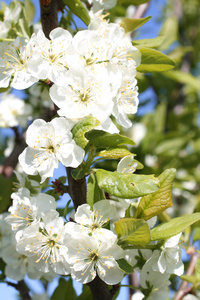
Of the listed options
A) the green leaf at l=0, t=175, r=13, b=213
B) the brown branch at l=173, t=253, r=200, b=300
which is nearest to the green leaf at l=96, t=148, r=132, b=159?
the green leaf at l=0, t=175, r=13, b=213

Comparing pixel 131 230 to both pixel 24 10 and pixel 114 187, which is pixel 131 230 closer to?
pixel 114 187

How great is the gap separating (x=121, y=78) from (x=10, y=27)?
1.73ft

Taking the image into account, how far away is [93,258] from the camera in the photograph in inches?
46.5

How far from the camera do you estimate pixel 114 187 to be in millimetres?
1104

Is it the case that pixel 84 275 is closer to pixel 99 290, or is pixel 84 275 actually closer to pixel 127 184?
pixel 99 290

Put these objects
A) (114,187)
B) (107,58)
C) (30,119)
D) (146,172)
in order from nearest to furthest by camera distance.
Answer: (114,187)
(107,58)
(146,172)
(30,119)

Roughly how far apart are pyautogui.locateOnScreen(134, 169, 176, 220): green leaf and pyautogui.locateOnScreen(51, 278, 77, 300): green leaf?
22.7 inches

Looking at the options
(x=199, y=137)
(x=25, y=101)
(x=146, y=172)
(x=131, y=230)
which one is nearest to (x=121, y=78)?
(x=131, y=230)

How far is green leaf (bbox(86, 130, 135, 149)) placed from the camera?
1257mm

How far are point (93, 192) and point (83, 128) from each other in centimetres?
21

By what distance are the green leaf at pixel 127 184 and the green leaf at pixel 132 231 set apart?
8 cm

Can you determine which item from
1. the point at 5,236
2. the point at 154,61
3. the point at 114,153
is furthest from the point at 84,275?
the point at 154,61

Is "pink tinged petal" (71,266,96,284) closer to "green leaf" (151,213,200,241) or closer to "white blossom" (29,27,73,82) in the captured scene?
"green leaf" (151,213,200,241)

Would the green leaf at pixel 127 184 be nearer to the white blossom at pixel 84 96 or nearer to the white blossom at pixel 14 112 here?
the white blossom at pixel 84 96
